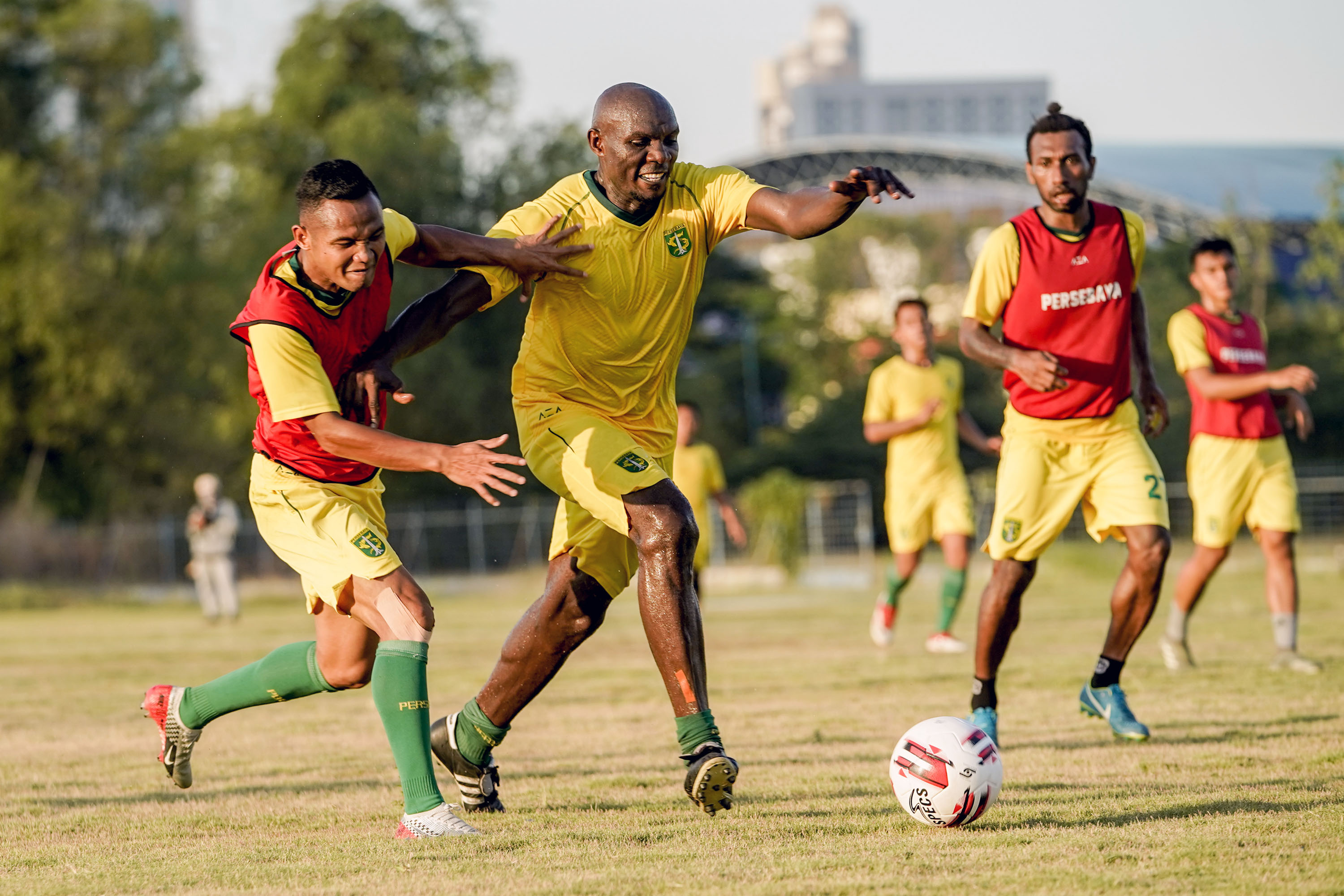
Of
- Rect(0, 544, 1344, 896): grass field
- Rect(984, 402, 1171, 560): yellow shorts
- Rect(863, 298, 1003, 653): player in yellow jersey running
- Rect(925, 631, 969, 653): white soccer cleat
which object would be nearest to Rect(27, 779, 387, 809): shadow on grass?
Rect(0, 544, 1344, 896): grass field

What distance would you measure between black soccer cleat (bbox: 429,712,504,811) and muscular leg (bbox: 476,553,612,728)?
176 mm

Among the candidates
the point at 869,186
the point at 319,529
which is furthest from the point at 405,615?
the point at 869,186

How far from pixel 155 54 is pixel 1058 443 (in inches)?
1518

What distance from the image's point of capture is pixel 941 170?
60656 millimetres

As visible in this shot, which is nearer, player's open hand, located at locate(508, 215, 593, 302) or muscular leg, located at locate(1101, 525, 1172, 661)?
player's open hand, located at locate(508, 215, 593, 302)

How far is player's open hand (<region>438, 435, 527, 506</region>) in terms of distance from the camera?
4828 millimetres

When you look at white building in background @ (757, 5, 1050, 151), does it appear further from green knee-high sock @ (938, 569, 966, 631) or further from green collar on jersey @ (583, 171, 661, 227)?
green collar on jersey @ (583, 171, 661, 227)

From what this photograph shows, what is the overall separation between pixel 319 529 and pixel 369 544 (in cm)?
22

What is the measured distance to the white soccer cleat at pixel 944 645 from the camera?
12.9 m

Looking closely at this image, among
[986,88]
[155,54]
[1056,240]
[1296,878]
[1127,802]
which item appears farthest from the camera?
[986,88]

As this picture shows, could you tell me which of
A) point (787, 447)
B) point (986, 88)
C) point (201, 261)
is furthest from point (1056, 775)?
point (986, 88)

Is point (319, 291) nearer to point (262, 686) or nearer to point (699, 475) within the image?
point (262, 686)

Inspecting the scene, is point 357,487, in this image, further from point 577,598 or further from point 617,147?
point 617,147

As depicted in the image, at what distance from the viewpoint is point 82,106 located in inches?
1642
